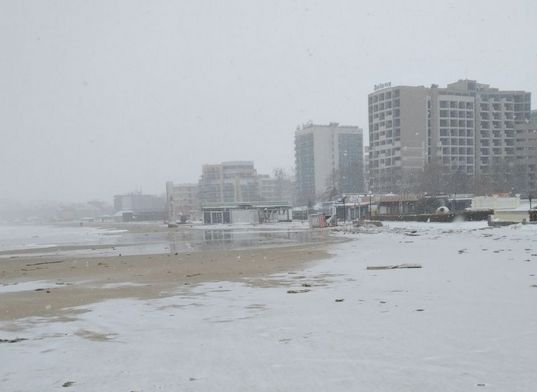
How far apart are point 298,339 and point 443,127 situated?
12750cm

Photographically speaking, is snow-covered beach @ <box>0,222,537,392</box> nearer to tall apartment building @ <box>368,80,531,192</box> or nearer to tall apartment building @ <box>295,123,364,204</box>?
tall apartment building @ <box>368,80,531,192</box>

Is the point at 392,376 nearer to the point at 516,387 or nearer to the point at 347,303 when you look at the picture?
the point at 516,387

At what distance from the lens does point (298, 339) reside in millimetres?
8305

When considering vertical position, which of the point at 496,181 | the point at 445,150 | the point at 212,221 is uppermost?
the point at 445,150

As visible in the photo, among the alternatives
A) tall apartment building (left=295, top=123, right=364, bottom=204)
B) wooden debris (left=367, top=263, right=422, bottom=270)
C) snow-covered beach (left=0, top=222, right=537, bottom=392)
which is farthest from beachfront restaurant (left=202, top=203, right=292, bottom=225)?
snow-covered beach (left=0, top=222, right=537, bottom=392)

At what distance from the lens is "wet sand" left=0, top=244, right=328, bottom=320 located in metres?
13.9

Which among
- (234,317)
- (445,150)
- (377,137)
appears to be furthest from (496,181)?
(234,317)

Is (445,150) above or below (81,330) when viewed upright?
above

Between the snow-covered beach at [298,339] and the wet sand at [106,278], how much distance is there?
43.1 inches

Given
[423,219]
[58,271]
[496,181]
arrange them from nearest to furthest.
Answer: [58,271], [423,219], [496,181]

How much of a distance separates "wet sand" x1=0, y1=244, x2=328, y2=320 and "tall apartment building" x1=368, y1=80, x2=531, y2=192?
9610 centimetres

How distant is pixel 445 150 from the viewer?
129 m

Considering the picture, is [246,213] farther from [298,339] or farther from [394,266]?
[298,339]

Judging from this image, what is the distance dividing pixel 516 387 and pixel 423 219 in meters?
47.1
